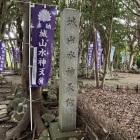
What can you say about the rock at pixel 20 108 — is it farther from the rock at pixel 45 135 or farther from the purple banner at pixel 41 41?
the rock at pixel 45 135

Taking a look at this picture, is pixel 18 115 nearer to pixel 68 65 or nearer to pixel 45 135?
pixel 45 135

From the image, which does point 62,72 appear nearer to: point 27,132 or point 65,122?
point 65,122

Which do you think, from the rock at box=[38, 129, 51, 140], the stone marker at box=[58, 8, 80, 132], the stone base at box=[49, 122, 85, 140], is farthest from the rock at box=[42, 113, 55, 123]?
the stone marker at box=[58, 8, 80, 132]

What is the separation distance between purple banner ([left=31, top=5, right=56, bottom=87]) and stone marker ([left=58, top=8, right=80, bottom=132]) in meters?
0.89

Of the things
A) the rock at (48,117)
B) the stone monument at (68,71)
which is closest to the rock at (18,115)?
the rock at (48,117)

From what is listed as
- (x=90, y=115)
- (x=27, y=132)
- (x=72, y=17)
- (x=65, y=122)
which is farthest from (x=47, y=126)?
(x=72, y=17)

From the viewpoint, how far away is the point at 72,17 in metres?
4.24

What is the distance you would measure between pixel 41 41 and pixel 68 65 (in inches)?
47.0

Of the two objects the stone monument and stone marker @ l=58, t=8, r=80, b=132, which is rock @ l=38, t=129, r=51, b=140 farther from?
stone marker @ l=58, t=8, r=80, b=132

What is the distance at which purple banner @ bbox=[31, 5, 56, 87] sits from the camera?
501 centimetres

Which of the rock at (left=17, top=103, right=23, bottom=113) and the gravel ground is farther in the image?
the rock at (left=17, top=103, right=23, bottom=113)

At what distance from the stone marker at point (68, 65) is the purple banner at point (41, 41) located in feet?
2.93

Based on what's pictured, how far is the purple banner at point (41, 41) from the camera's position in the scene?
16.4 ft

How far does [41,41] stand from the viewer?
5070 mm
